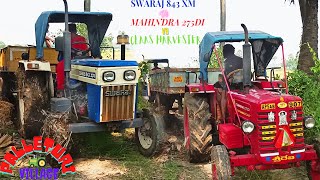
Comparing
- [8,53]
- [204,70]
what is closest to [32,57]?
[8,53]

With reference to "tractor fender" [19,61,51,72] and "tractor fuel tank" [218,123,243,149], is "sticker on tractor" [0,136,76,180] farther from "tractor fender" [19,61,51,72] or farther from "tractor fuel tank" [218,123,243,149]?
"tractor fuel tank" [218,123,243,149]

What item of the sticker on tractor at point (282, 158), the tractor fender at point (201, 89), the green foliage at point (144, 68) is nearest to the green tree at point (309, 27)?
the green foliage at point (144, 68)

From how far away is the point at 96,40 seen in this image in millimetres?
7203

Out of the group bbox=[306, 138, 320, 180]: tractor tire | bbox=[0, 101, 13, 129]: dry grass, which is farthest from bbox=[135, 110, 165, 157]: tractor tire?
bbox=[0, 101, 13, 129]: dry grass

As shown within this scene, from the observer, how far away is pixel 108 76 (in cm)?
563

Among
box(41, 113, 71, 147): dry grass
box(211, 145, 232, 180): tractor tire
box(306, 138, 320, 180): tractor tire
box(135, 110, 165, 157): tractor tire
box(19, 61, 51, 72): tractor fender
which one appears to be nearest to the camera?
box(211, 145, 232, 180): tractor tire

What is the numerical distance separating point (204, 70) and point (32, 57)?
3854 mm

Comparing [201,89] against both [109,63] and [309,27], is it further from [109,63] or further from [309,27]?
[309,27]

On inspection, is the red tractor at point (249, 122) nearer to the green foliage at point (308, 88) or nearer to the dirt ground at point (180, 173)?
the dirt ground at point (180, 173)

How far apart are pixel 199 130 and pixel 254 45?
165cm

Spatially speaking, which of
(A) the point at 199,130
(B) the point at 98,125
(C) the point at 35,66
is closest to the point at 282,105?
(A) the point at 199,130

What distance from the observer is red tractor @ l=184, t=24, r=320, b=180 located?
4535 mm

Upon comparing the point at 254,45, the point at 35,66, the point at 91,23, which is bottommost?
the point at 35,66

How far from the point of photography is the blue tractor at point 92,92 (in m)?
5.65
